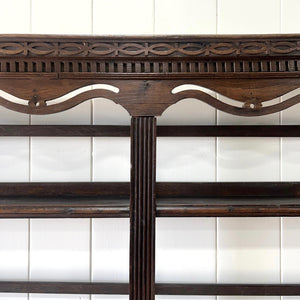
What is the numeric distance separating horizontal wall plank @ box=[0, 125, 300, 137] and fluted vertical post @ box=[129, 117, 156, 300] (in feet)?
0.76

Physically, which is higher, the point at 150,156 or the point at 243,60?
the point at 243,60

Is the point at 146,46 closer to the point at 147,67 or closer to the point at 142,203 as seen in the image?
the point at 147,67

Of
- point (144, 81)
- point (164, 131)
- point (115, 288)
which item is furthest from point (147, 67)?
point (115, 288)

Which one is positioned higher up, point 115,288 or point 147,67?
point 147,67

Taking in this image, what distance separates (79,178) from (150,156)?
12.3 inches

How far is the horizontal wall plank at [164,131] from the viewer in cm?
86

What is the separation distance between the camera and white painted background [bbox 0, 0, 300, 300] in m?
0.88

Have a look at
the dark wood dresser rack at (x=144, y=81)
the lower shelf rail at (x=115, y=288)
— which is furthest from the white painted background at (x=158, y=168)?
the dark wood dresser rack at (x=144, y=81)

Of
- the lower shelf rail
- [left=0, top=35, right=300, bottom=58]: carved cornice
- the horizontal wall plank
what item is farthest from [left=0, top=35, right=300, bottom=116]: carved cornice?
the lower shelf rail

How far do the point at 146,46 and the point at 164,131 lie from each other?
11.1 inches

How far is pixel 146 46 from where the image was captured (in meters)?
0.63

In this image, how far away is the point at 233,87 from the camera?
0.64 metres
